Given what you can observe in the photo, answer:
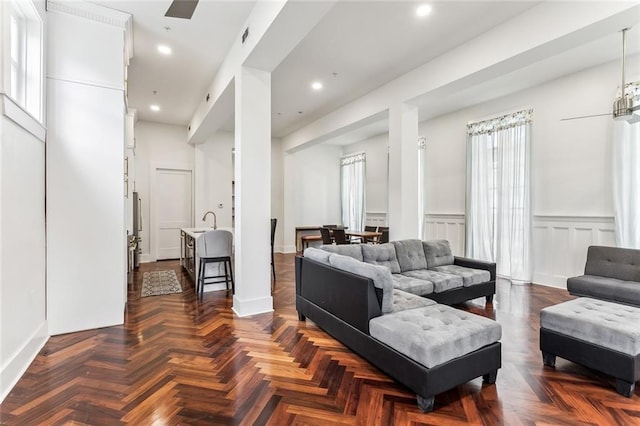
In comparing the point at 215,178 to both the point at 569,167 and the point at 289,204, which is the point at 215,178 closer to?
the point at 289,204

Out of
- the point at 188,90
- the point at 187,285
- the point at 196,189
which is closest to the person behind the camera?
the point at 187,285

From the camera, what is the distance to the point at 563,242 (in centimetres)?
470

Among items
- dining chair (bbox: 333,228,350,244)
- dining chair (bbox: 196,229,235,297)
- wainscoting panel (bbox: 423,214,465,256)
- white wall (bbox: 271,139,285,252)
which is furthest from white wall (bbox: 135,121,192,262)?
wainscoting panel (bbox: 423,214,465,256)

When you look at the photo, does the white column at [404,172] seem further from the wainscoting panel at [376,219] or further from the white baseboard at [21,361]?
the white baseboard at [21,361]

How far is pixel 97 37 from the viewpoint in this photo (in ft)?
10.3

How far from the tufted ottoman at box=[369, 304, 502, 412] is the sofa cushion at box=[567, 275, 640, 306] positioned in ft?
7.50

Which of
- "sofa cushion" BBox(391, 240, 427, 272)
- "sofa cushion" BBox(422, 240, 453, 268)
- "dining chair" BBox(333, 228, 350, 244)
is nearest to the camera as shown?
"sofa cushion" BBox(391, 240, 427, 272)

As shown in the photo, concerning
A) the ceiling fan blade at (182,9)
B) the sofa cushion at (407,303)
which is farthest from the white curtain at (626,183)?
the ceiling fan blade at (182,9)

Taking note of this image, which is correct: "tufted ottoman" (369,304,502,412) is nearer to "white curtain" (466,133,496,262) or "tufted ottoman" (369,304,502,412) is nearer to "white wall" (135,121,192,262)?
"white curtain" (466,133,496,262)

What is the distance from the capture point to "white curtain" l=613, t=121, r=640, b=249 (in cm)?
394

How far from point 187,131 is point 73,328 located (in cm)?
565

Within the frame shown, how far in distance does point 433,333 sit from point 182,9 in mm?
3799

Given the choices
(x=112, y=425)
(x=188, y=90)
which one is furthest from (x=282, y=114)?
(x=112, y=425)

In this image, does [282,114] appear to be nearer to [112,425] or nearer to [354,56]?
[354,56]
